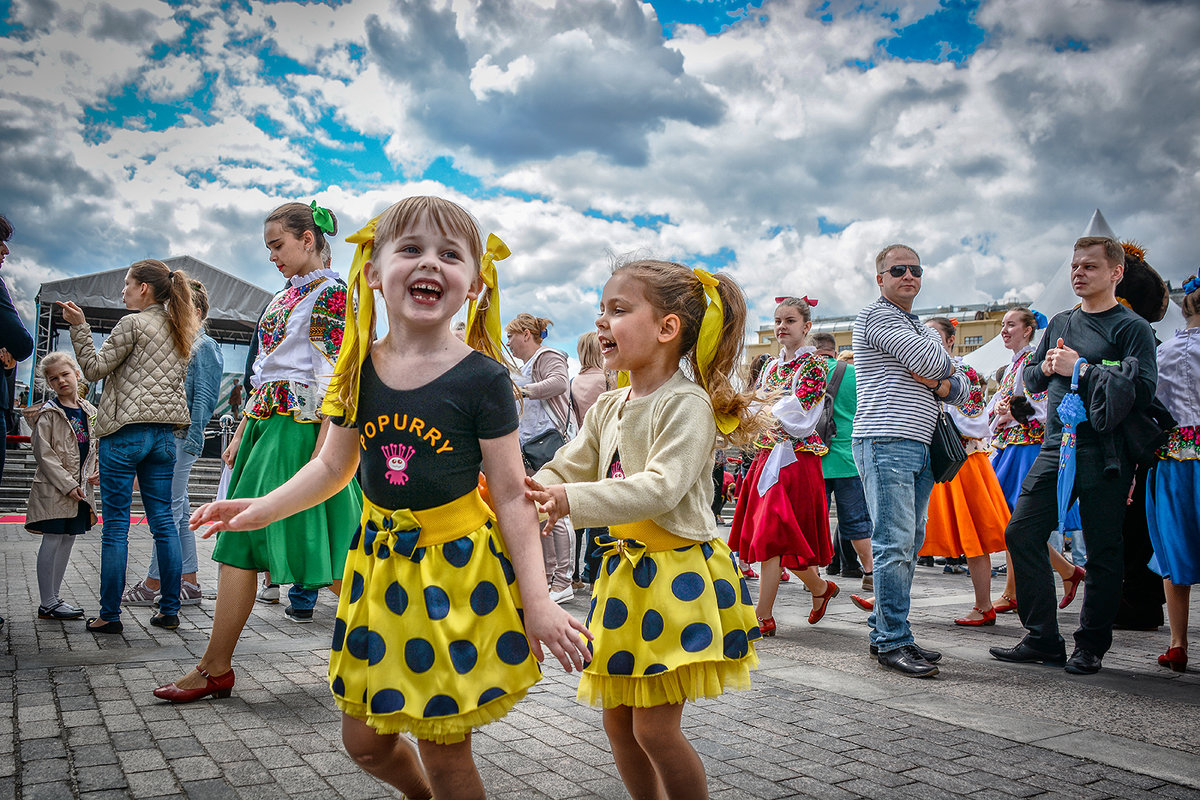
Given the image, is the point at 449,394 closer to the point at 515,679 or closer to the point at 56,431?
the point at 515,679

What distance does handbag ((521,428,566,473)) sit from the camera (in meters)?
6.82

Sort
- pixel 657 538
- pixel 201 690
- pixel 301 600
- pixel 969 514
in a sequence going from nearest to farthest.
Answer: pixel 657 538
pixel 201 690
pixel 301 600
pixel 969 514

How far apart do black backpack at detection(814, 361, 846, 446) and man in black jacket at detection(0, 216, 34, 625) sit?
195 inches

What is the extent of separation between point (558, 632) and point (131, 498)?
400 cm

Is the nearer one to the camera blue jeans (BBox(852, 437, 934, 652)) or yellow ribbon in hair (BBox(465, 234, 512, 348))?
yellow ribbon in hair (BBox(465, 234, 512, 348))

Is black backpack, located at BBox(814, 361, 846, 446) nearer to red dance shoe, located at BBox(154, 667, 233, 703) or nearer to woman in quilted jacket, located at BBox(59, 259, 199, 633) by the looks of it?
red dance shoe, located at BBox(154, 667, 233, 703)

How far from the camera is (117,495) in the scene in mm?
4797

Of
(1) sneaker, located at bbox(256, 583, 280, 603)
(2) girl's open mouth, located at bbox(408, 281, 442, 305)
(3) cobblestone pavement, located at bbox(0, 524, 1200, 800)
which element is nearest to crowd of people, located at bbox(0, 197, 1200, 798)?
(2) girl's open mouth, located at bbox(408, 281, 442, 305)

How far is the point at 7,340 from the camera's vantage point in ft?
15.3

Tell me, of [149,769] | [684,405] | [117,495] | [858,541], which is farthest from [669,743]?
[858,541]

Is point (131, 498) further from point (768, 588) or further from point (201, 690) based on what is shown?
point (768, 588)

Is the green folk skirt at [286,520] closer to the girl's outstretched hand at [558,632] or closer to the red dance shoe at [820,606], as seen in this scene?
Result: the girl's outstretched hand at [558,632]

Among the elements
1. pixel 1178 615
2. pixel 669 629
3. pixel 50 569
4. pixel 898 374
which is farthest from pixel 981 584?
pixel 50 569

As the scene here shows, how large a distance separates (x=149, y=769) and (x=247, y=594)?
91 cm
